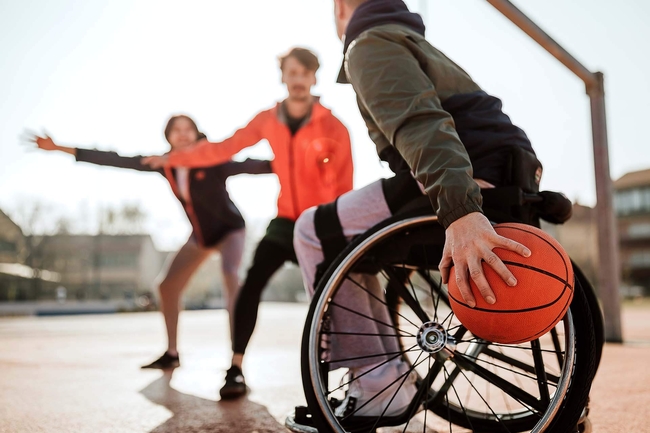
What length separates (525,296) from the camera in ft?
5.08

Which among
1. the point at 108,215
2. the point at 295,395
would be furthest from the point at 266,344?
the point at 108,215

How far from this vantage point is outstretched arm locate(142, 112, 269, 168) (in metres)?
4.10

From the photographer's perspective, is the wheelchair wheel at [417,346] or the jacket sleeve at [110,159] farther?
the jacket sleeve at [110,159]

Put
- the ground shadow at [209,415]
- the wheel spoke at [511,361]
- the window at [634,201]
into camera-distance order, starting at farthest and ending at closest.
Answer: the window at [634,201]
the ground shadow at [209,415]
the wheel spoke at [511,361]

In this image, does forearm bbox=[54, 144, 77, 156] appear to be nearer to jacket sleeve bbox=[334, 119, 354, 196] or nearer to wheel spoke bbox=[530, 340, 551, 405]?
jacket sleeve bbox=[334, 119, 354, 196]

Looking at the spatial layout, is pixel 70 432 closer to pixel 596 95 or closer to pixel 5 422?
pixel 5 422

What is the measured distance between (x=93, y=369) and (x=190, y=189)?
1743 mm

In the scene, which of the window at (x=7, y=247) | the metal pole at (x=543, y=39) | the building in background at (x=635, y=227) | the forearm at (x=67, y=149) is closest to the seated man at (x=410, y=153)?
the forearm at (x=67, y=149)

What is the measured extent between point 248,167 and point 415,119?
3310 millimetres

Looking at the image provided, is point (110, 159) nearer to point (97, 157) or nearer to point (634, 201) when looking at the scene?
point (97, 157)

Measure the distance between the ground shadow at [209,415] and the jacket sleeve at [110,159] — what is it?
188 cm

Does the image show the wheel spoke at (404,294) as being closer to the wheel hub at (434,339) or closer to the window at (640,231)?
the wheel hub at (434,339)

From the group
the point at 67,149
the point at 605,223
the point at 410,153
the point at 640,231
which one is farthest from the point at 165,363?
the point at 640,231

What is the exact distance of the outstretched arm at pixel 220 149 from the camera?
13.5 feet
